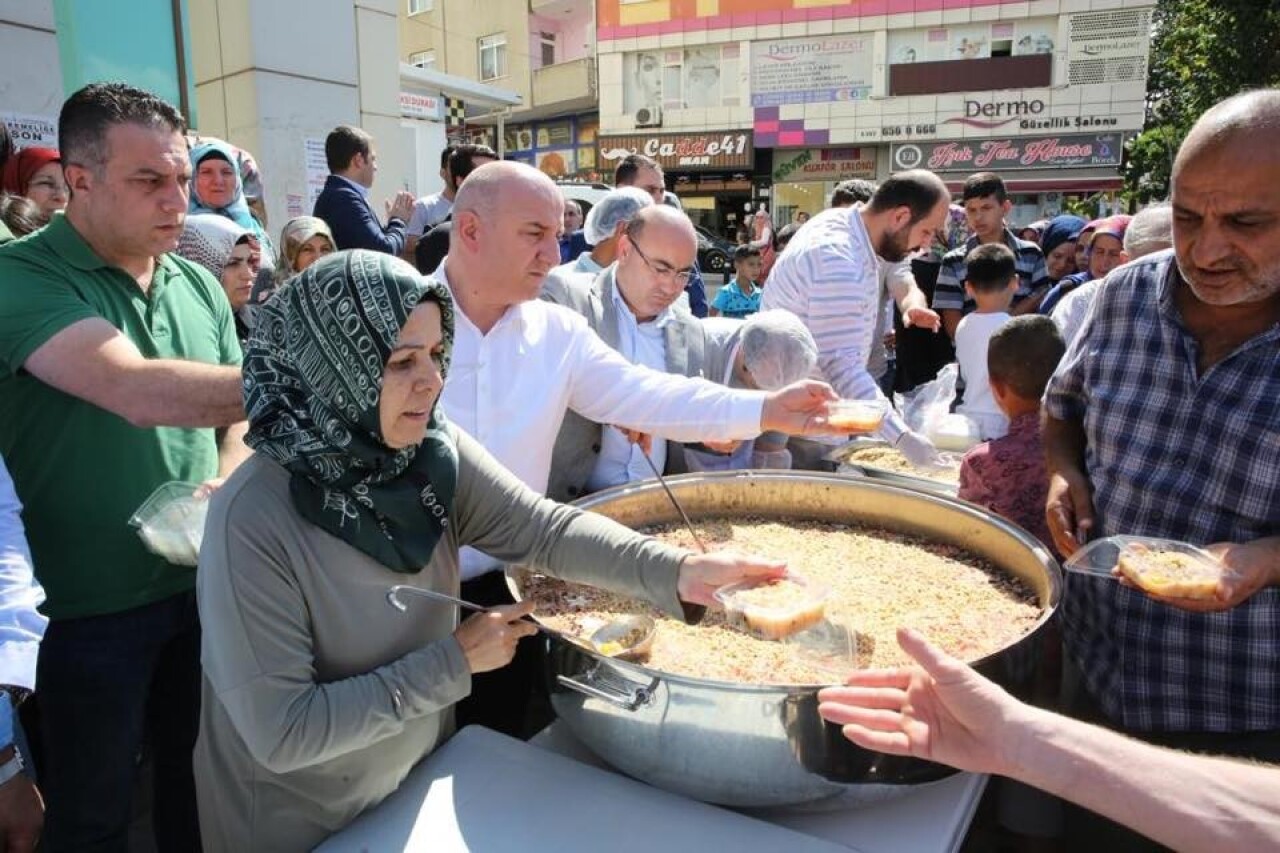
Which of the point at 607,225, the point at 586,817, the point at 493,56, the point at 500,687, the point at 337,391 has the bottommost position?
the point at 500,687

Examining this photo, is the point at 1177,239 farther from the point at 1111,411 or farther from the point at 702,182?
the point at 702,182

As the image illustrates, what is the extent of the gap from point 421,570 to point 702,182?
84.4ft

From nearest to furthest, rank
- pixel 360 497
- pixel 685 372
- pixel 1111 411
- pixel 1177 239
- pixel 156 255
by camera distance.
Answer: pixel 360 497 → pixel 1177 239 → pixel 1111 411 → pixel 156 255 → pixel 685 372

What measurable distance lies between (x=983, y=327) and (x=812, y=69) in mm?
22415

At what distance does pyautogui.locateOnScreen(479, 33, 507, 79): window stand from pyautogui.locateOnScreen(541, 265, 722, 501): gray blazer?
26.3 meters

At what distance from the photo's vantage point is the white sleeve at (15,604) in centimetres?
117

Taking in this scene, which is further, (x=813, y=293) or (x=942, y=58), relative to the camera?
(x=942, y=58)

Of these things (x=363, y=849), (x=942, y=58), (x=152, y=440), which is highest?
(x=942, y=58)

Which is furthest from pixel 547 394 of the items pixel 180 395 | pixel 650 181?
pixel 650 181

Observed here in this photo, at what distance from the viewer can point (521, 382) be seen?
2.01m

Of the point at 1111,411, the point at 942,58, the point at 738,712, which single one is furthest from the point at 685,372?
the point at 942,58

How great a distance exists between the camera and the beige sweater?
3.60ft

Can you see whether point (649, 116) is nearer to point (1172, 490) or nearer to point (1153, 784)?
point (1172, 490)

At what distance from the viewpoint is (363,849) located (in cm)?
115
